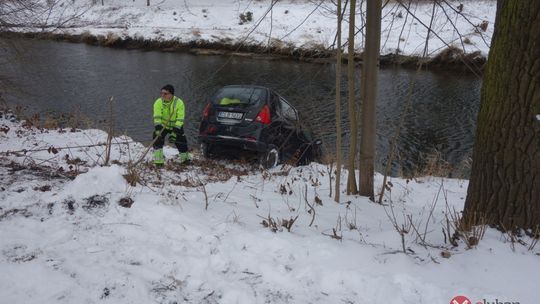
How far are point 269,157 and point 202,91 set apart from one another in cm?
1271

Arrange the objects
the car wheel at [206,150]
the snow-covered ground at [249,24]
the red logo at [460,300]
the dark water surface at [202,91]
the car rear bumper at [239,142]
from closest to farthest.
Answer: the red logo at [460,300] → the car rear bumper at [239,142] → the car wheel at [206,150] → the dark water surface at [202,91] → the snow-covered ground at [249,24]

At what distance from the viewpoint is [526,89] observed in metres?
3.14

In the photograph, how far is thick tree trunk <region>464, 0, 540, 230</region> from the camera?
10.2 ft

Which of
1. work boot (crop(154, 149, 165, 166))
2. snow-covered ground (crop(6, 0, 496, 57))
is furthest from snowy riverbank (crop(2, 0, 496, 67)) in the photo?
work boot (crop(154, 149, 165, 166))

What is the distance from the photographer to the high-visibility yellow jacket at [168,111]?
797 centimetres

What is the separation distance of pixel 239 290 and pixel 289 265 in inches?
18.5

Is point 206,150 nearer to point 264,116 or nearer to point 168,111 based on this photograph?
point 168,111

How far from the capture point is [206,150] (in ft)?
28.2

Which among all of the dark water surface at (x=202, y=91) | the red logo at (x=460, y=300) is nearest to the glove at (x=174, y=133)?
the dark water surface at (x=202, y=91)

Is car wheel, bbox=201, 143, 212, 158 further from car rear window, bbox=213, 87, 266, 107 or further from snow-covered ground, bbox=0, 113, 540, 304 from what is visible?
snow-covered ground, bbox=0, 113, 540, 304

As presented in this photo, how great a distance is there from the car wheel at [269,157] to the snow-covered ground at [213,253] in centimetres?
330

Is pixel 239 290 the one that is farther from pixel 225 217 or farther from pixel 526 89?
pixel 526 89

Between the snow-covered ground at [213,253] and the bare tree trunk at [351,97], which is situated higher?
the bare tree trunk at [351,97]

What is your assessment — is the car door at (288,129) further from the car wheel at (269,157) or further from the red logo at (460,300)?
the red logo at (460,300)
